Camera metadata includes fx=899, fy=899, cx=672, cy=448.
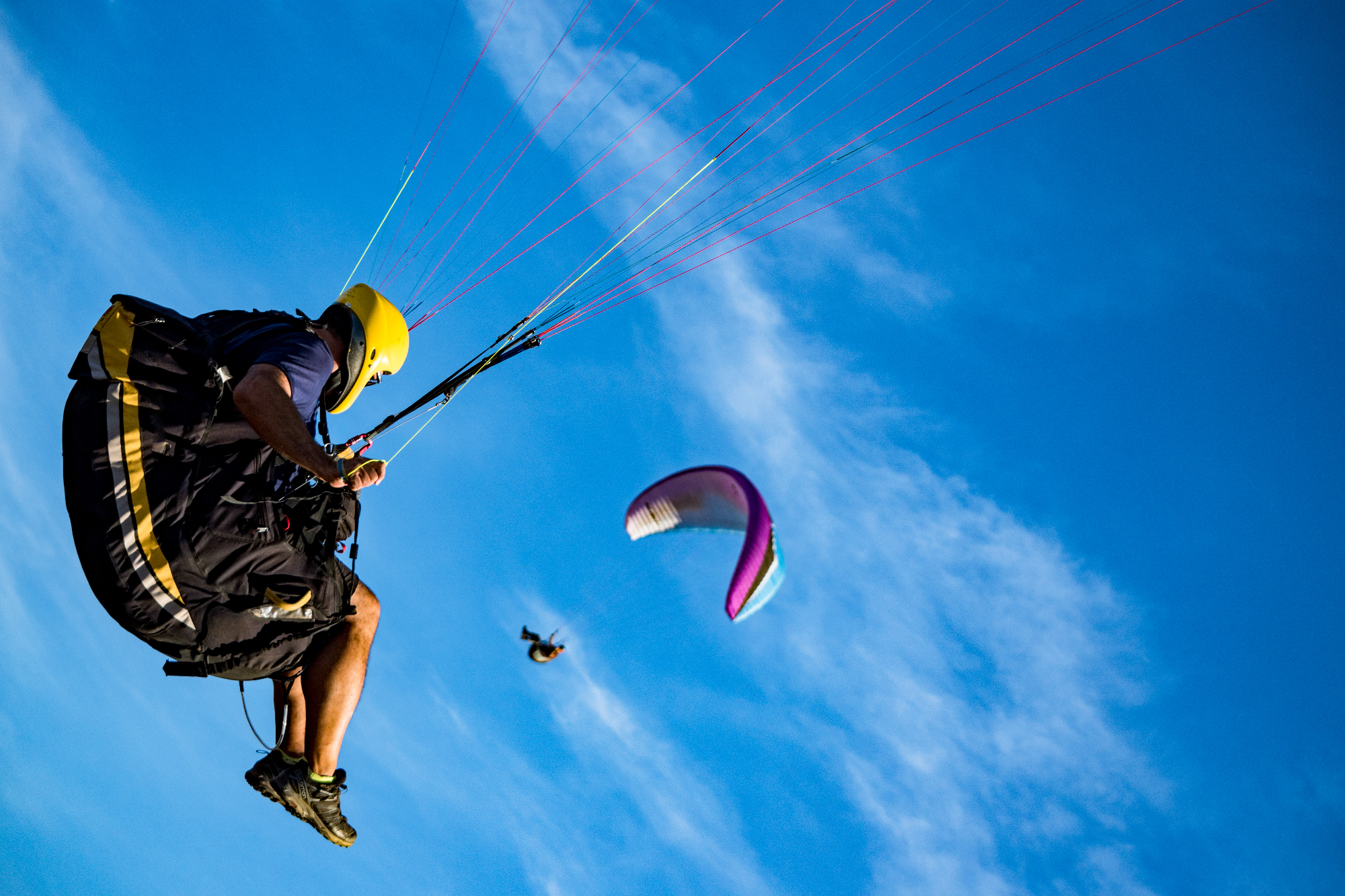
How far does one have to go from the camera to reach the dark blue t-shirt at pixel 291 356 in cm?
458

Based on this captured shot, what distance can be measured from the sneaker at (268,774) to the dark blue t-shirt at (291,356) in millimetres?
2183

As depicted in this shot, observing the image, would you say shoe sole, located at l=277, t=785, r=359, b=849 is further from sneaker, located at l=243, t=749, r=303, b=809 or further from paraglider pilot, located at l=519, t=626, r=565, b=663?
paraglider pilot, located at l=519, t=626, r=565, b=663

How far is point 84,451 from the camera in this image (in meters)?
4.39

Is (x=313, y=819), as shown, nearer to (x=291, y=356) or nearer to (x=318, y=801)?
(x=318, y=801)

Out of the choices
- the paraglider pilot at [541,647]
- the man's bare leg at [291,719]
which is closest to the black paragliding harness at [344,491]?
the man's bare leg at [291,719]

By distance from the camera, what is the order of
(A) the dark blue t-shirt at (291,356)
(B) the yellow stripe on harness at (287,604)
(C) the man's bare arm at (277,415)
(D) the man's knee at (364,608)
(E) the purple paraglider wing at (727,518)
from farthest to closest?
(E) the purple paraglider wing at (727,518) → (D) the man's knee at (364,608) → (B) the yellow stripe on harness at (287,604) → (A) the dark blue t-shirt at (291,356) → (C) the man's bare arm at (277,415)

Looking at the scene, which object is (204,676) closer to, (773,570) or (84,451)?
(84,451)

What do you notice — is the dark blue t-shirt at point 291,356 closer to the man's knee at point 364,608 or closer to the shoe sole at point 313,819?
the man's knee at point 364,608

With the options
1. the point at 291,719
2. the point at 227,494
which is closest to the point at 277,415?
the point at 227,494

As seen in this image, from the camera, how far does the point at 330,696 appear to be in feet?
18.1

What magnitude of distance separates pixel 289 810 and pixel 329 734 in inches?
27.6

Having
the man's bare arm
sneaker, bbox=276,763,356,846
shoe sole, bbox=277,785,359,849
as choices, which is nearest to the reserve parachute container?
the man's bare arm

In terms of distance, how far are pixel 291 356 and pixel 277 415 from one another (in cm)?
41

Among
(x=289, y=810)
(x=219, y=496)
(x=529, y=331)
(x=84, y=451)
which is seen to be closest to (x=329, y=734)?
(x=289, y=810)
